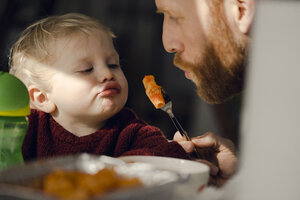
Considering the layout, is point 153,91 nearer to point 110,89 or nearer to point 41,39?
point 110,89

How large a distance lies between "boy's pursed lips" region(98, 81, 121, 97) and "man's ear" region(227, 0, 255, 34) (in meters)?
0.29

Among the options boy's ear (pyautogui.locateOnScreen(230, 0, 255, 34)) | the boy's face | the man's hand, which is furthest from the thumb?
boy's ear (pyautogui.locateOnScreen(230, 0, 255, 34))

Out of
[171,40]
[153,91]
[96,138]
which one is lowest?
[96,138]

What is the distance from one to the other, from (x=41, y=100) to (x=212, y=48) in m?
0.42

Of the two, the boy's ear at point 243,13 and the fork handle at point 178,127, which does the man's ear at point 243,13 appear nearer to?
the boy's ear at point 243,13

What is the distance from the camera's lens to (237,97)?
0.81 metres

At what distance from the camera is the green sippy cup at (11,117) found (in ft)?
2.18

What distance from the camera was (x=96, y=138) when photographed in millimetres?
890

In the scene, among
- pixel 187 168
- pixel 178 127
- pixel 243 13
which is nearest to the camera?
pixel 187 168

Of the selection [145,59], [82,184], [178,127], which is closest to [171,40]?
[145,59]

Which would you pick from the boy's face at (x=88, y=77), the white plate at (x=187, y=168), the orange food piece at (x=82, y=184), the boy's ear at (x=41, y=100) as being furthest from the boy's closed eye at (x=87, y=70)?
the orange food piece at (x=82, y=184)

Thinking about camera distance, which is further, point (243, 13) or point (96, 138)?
point (96, 138)

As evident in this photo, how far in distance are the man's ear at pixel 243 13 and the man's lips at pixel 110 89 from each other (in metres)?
0.29

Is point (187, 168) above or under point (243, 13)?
under
